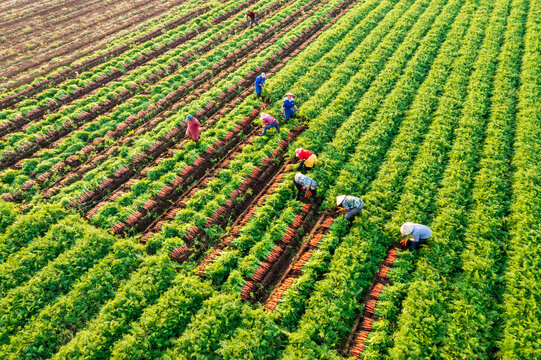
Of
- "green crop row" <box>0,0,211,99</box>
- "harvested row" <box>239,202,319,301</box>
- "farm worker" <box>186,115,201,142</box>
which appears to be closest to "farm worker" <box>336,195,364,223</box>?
"harvested row" <box>239,202,319,301</box>

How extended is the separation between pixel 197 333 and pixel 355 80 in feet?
54.9

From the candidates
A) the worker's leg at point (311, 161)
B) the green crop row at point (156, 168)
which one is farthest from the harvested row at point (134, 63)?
the worker's leg at point (311, 161)

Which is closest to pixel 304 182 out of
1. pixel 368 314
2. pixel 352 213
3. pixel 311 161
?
pixel 311 161

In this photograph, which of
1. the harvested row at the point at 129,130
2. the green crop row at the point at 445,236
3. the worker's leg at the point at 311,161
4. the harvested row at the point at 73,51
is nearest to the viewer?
the green crop row at the point at 445,236

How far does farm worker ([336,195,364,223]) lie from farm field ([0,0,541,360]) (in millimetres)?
596

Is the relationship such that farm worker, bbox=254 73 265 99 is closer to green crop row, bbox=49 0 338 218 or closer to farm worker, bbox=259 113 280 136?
green crop row, bbox=49 0 338 218

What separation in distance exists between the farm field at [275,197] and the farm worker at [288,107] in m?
0.85

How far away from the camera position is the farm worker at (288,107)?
15.8 m

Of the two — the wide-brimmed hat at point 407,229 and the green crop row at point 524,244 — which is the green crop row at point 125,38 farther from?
the green crop row at point 524,244

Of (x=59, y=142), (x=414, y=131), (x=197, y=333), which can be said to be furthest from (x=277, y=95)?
(x=197, y=333)

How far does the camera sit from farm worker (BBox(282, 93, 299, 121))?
1583 centimetres

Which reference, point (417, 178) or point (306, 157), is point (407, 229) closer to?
point (417, 178)

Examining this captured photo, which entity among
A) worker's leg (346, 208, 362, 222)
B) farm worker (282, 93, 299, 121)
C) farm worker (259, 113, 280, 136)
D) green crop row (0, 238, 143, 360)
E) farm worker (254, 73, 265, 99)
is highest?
farm worker (254, 73, 265, 99)

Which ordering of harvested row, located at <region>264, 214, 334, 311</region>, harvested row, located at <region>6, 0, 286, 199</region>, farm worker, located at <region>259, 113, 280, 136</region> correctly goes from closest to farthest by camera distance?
1. harvested row, located at <region>264, 214, 334, 311</region>
2. harvested row, located at <region>6, 0, 286, 199</region>
3. farm worker, located at <region>259, 113, 280, 136</region>
